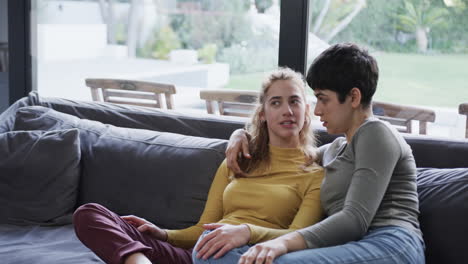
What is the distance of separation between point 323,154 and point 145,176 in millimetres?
715

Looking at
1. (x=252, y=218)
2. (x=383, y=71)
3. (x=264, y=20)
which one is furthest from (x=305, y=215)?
(x=264, y=20)

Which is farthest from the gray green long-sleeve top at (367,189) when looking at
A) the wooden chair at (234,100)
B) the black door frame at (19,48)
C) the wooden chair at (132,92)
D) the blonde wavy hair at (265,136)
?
the black door frame at (19,48)

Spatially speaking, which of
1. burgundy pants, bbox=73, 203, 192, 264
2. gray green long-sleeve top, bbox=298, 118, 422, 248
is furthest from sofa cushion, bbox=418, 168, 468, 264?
burgundy pants, bbox=73, 203, 192, 264

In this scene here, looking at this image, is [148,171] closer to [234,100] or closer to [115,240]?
[115,240]

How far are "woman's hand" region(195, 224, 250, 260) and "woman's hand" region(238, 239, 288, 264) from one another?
0.11m

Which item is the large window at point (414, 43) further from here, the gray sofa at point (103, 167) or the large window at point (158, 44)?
the gray sofa at point (103, 167)

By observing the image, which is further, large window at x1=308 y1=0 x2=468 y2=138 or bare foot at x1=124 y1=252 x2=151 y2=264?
large window at x1=308 y1=0 x2=468 y2=138

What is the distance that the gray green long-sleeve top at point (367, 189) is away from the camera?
1.80 meters

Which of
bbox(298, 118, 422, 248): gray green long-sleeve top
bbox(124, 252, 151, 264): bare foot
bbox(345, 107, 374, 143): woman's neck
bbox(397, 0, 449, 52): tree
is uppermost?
bbox(397, 0, 449, 52): tree

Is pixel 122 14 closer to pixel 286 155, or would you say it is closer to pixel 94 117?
pixel 94 117

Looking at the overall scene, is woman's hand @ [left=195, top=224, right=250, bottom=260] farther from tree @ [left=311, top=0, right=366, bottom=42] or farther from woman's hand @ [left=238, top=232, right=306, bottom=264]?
tree @ [left=311, top=0, right=366, bottom=42]

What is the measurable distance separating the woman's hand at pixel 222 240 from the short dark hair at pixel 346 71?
A: 50cm

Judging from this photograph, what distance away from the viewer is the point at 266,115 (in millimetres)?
2279

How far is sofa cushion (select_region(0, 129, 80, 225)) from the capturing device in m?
2.56
